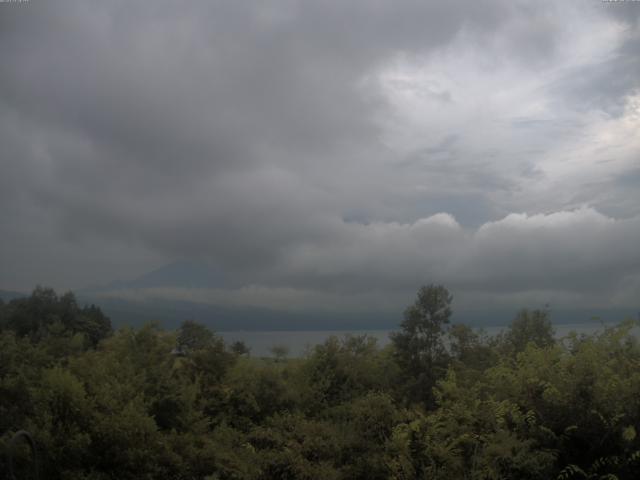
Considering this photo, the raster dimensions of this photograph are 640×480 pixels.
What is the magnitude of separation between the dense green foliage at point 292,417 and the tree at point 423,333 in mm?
1496

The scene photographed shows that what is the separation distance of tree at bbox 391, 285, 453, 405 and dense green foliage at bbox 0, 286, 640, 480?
150 cm

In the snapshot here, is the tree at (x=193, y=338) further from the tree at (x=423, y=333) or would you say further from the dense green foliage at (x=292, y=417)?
the tree at (x=423, y=333)

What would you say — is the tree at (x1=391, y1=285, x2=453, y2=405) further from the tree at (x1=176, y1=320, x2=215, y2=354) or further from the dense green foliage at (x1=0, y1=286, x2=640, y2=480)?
the tree at (x1=176, y1=320, x2=215, y2=354)

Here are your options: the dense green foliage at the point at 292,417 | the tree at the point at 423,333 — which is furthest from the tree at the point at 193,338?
the tree at the point at 423,333

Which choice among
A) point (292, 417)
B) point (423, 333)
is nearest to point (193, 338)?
point (292, 417)

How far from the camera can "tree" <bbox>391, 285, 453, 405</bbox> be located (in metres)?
13.7

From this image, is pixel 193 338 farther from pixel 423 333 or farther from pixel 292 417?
pixel 423 333

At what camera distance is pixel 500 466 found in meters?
7.93

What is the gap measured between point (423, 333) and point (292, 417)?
180 inches

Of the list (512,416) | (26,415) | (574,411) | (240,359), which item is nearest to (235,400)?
(240,359)

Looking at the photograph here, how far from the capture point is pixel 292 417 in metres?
10.8

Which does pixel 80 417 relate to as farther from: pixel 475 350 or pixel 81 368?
pixel 475 350

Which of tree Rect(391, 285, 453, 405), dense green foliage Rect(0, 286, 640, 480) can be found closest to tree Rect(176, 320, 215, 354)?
dense green foliage Rect(0, 286, 640, 480)

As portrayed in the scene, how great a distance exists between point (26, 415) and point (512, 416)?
7070 mm
